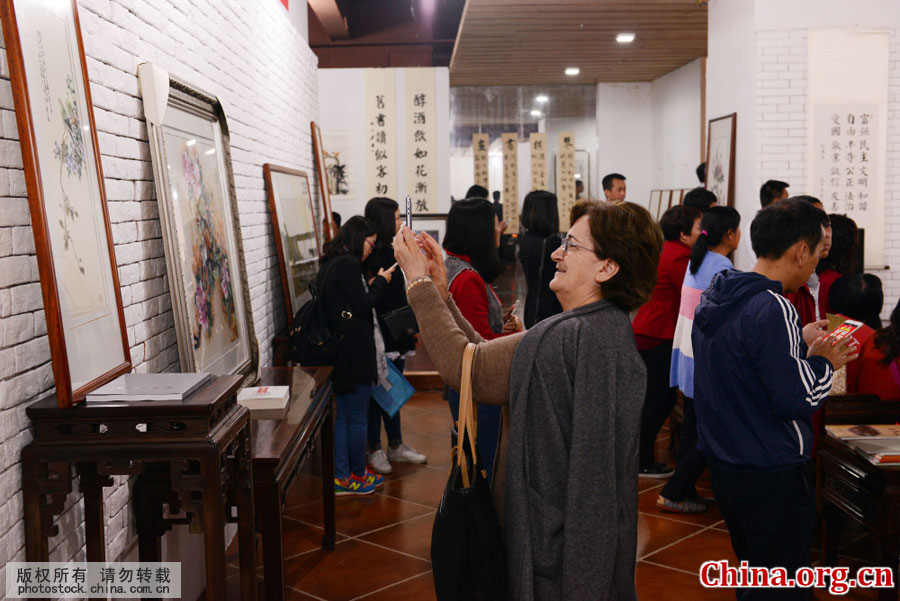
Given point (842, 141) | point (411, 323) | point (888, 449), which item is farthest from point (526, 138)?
point (888, 449)

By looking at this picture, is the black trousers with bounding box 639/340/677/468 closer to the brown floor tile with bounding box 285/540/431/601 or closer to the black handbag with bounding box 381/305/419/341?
the black handbag with bounding box 381/305/419/341

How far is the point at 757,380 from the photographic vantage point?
2.36 meters

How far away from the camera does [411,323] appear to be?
392cm

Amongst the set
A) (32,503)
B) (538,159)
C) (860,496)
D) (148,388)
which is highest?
(538,159)

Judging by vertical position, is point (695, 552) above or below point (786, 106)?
below

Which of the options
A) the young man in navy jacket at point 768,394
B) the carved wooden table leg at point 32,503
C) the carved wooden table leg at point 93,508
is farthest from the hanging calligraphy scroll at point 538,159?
the carved wooden table leg at point 32,503

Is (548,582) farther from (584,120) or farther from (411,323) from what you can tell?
(584,120)

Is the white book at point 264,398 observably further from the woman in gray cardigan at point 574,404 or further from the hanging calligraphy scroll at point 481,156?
the hanging calligraphy scroll at point 481,156

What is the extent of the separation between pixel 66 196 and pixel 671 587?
2769mm

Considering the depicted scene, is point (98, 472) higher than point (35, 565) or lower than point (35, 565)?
higher

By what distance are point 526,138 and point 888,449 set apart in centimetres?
1085

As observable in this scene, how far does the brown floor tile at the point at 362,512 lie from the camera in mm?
4125

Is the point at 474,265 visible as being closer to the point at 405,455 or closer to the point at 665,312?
the point at 665,312

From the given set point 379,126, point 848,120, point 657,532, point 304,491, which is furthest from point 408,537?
point 379,126
